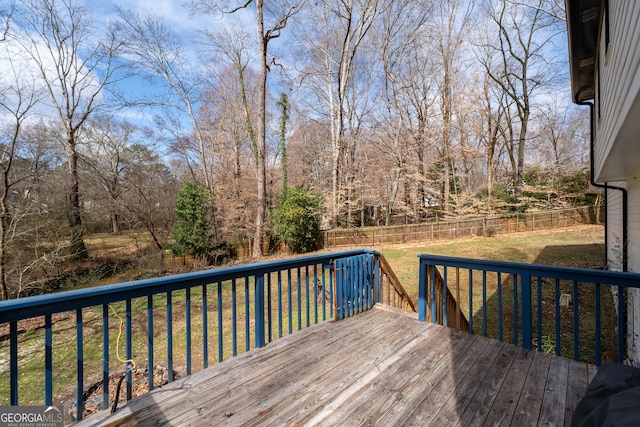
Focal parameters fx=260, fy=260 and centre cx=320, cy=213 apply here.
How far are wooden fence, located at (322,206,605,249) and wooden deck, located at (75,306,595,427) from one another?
985cm

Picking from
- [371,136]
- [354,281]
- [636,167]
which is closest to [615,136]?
[636,167]

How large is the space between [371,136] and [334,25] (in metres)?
6.11

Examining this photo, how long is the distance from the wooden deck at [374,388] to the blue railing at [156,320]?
21 centimetres

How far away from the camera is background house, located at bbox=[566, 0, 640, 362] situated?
170 centimetres

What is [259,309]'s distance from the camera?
251 cm

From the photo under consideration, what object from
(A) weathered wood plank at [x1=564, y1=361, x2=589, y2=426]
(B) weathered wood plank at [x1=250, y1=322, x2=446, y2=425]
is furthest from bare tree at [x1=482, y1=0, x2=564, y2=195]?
(B) weathered wood plank at [x1=250, y1=322, x2=446, y2=425]

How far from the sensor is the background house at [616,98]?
1.70 meters

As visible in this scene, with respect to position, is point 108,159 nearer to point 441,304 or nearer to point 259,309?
point 259,309

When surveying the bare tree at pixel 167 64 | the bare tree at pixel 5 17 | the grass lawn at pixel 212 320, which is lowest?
the grass lawn at pixel 212 320

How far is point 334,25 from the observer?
13.7 meters

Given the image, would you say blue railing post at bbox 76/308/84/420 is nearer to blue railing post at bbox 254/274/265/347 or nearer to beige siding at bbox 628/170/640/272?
blue railing post at bbox 254/274/265/347

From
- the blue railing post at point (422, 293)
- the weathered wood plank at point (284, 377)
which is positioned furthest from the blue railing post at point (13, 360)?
the blue railing post at point (422, 293)

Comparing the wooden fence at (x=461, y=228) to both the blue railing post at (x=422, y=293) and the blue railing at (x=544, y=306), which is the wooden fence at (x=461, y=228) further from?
the blue railing post at (x=422, y=293)

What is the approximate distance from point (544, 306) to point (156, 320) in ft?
29.5
